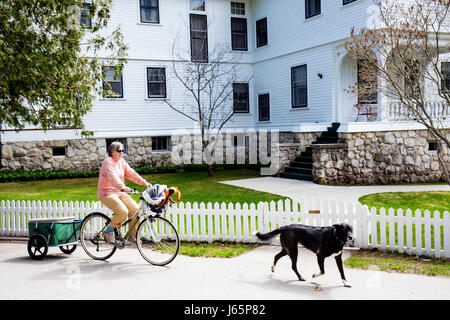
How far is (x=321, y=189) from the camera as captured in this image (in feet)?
45.0

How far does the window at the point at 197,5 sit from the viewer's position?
21.2 m

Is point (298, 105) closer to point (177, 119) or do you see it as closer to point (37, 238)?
point (177, 119)

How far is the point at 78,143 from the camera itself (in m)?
19.0

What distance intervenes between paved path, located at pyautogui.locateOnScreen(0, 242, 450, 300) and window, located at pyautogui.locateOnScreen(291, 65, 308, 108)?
497 inches

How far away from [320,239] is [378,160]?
392 inches

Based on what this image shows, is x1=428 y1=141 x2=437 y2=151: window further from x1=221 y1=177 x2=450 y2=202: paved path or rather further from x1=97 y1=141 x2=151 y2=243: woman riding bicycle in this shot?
x1=97 y1=141 x2=151 y2=243: woman riding bicycle

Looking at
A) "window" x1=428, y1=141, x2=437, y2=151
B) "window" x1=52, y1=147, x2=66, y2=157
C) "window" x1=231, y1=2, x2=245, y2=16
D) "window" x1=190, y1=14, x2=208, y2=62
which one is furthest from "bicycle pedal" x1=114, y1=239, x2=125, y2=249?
"window" x1=231, y1=2, x2=245, y2=16

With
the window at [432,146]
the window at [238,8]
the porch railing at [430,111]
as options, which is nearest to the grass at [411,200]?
the window at [432,146]

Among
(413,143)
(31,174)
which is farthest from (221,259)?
(31,174)

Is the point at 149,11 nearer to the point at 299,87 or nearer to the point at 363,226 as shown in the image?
the point at 299,87

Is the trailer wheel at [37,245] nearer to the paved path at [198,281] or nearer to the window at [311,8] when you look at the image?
the paved path at [198,281]

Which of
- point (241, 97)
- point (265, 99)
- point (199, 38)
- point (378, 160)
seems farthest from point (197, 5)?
point (378, 160)

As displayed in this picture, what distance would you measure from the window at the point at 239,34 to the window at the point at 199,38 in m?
1.40

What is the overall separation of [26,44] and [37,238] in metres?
4.00
